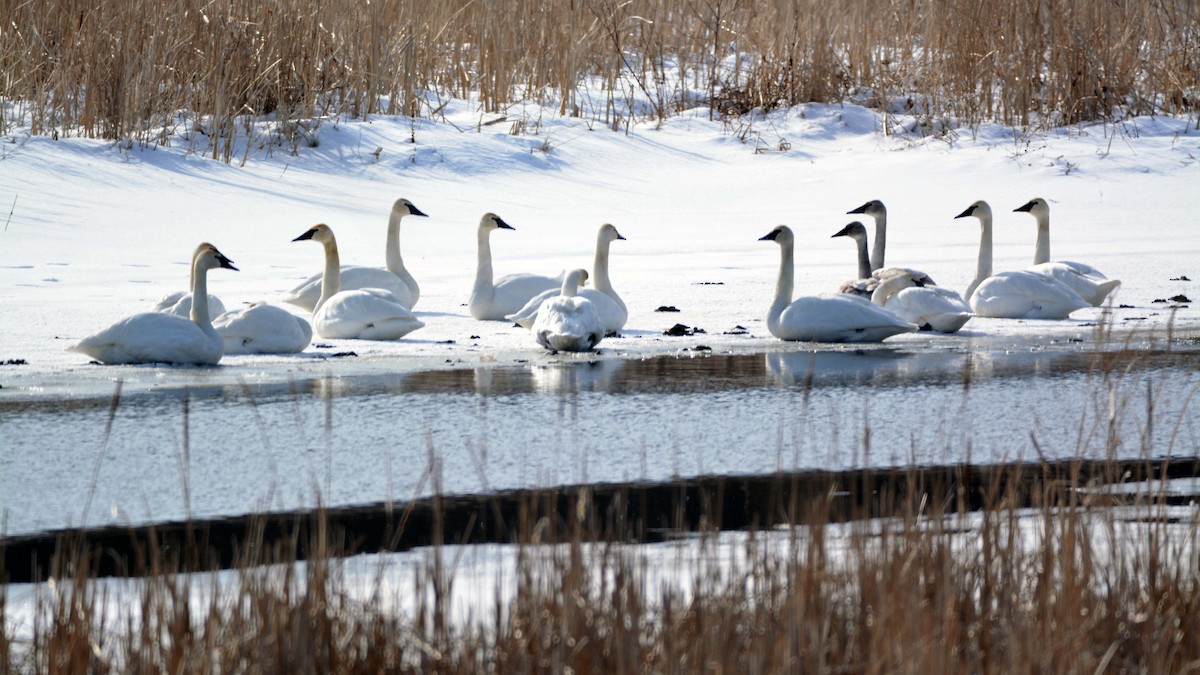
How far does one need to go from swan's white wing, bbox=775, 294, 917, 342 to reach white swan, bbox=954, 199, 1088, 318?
1.22 metres

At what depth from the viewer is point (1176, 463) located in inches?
179

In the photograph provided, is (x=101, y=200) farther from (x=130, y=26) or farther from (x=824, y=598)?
(x=824, y=598)

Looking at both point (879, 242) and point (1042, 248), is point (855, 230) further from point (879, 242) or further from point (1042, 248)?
point (1042, 248)

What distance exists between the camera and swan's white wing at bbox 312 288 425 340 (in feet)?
24.7

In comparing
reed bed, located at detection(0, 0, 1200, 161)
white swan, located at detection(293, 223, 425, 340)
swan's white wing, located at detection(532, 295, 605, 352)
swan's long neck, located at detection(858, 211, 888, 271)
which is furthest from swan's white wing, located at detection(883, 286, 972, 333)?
reed bed, located at detection(0, 0, 1200, 161)

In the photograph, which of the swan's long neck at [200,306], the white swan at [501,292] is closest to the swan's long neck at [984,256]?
the white swan at [501,292]

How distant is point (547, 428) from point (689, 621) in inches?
92.1

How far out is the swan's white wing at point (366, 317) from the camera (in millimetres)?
7523

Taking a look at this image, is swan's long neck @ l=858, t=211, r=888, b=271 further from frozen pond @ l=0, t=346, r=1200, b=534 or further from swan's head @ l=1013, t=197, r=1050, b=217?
frozen pond @ l=0, t=346, r=1200, b=534

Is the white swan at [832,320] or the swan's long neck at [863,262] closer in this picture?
the white swan at [832,320]

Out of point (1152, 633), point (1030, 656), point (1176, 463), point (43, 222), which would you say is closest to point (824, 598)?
point (1030, 656)

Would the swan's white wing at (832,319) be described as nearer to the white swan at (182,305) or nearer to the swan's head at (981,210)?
the swan's head at (981,210)

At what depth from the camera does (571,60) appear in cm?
1545

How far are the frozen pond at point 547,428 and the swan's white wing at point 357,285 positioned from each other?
1.90 meters
